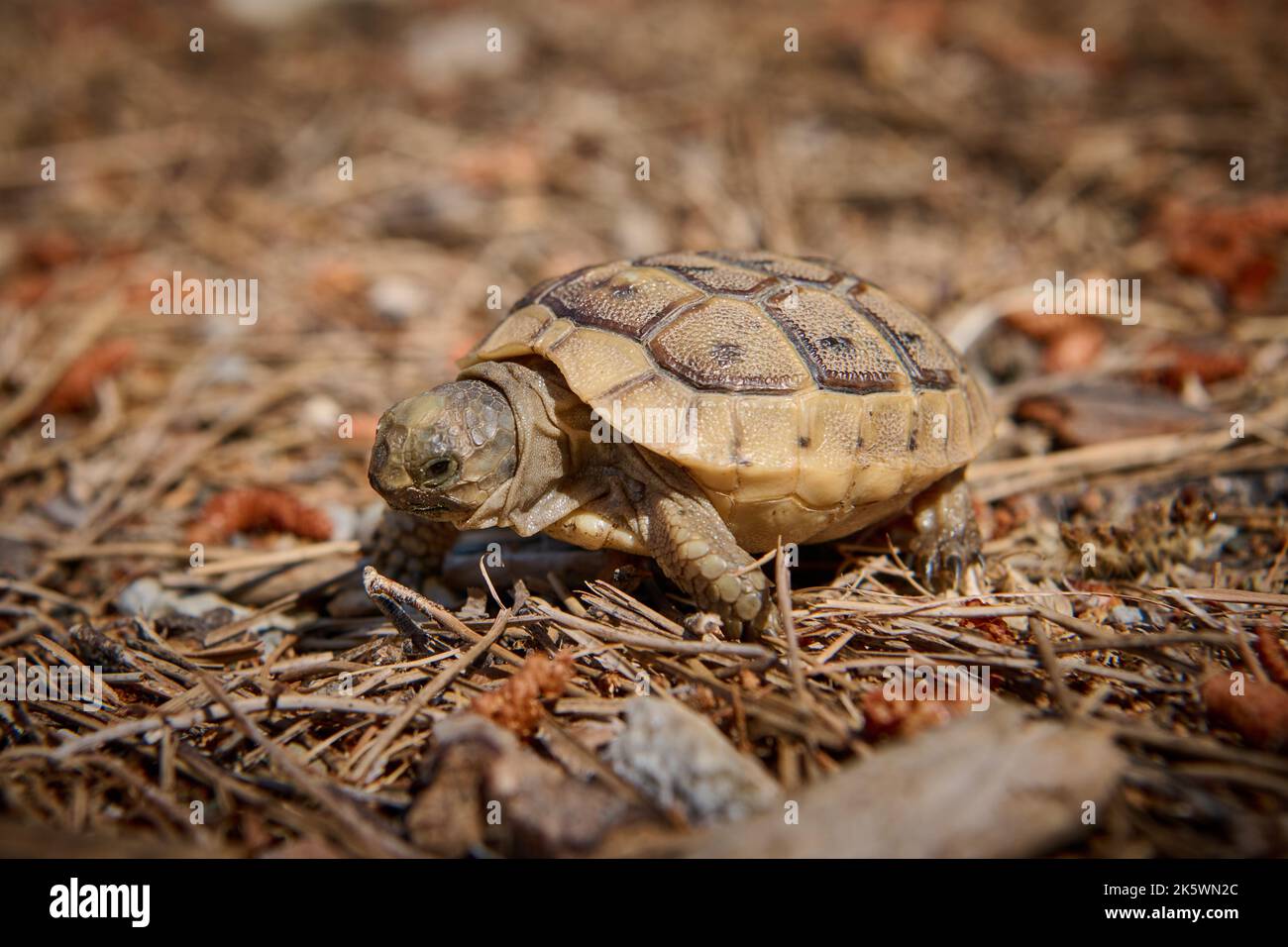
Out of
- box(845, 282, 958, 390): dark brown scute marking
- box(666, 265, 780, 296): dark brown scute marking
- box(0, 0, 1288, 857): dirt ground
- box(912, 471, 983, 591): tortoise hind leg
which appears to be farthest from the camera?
box(912, 471, 983, 591): tortoise hind leg

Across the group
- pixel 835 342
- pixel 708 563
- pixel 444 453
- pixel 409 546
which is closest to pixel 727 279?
pixel 835 342

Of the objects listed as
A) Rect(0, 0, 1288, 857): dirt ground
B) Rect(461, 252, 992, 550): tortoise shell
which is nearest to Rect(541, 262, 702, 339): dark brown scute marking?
Rect(461, 252, 992, 550): tortoise shell

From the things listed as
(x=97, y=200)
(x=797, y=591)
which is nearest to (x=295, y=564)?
(x=797, y=591)

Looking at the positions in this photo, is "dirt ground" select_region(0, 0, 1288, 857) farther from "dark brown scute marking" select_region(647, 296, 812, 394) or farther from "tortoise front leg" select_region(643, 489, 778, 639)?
"dark brown scute marking" select_region(647, 296, 812, 394)

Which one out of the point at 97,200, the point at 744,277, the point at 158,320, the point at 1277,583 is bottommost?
the point at 1277,583

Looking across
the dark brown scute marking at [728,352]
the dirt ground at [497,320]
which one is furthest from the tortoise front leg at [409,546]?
the dark brown scute marking at [728,352]

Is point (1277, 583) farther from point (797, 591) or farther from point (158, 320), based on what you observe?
point (158, 320)

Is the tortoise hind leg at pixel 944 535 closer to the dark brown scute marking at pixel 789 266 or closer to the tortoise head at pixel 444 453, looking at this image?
the dark brown scute marking at pixel 789 266
